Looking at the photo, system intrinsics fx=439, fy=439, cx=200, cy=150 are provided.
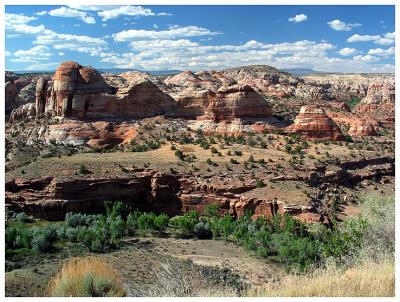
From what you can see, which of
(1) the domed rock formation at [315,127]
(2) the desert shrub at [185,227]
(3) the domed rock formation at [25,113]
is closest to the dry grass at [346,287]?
(2) the desert shrub at [185,227]

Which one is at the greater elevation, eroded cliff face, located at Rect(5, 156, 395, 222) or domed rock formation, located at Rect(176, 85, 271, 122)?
domed rock formation, located at Rect(176, 85, 271, 122)

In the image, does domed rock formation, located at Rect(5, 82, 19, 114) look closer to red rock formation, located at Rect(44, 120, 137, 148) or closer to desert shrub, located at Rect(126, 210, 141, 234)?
red rock formation, located at Rect(44, 120, 137, 148)

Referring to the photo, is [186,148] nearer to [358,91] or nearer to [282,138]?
[282,138]

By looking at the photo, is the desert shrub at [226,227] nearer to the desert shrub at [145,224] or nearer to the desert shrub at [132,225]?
the desert shrub at [145,224]

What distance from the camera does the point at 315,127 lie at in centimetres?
3619

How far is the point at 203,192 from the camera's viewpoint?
81.1 ft

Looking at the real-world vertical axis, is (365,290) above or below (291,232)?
above

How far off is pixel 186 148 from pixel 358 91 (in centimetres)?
8808

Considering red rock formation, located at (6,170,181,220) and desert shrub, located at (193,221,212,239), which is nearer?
desert shrub, located at (193,221,212,239)

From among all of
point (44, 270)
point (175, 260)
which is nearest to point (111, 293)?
point (44, 270)

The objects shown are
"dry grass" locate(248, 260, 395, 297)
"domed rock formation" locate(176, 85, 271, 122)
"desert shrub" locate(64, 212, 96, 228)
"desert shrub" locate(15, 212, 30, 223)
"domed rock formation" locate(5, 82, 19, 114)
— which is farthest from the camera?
"domed rock formation" locate(5, 82, 19, 114)

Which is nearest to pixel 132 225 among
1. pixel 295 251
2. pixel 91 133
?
pixel 295 251

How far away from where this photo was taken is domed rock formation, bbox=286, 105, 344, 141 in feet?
119

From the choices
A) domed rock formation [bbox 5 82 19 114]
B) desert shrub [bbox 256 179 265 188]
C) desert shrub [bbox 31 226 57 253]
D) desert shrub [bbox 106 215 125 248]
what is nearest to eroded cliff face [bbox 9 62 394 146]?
desert shrub [bbox 256 179 265 188]
